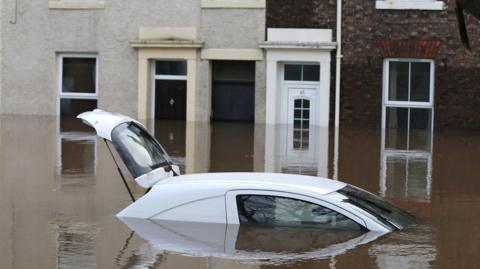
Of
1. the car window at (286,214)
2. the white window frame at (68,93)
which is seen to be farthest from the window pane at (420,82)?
the car window at (286,214)

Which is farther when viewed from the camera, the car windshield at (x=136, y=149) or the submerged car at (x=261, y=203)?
the car windshield at (x=136, y=149)

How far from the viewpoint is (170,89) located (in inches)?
1049

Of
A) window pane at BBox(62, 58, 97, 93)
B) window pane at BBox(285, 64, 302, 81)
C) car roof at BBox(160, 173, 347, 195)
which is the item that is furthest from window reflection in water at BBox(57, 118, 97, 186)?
window pane at BBox(285, 64, 302, 81)

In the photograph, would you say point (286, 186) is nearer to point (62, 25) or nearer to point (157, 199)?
point (157, 199)

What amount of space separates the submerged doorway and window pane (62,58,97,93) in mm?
2223

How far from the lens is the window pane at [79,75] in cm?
2716

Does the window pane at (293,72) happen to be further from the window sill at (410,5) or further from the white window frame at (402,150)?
the window sill at (410,5)

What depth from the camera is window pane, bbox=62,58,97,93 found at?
27164 mm

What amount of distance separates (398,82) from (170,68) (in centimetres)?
725

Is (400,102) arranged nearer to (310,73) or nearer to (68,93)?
(310,73)

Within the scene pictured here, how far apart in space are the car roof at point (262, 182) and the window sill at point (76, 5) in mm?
18957

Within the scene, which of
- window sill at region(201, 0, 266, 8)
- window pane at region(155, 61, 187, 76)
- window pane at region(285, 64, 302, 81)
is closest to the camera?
window sill at region(201, 0, 266, 8)

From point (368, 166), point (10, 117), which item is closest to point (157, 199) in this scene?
point (368, 166)

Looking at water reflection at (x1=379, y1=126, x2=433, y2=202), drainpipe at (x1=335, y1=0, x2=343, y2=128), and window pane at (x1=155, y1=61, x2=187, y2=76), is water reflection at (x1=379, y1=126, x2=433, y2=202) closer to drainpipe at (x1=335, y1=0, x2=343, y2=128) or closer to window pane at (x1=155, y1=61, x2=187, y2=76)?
drainpipe at (x1=335, y1=0, x2=343, y2=128)
